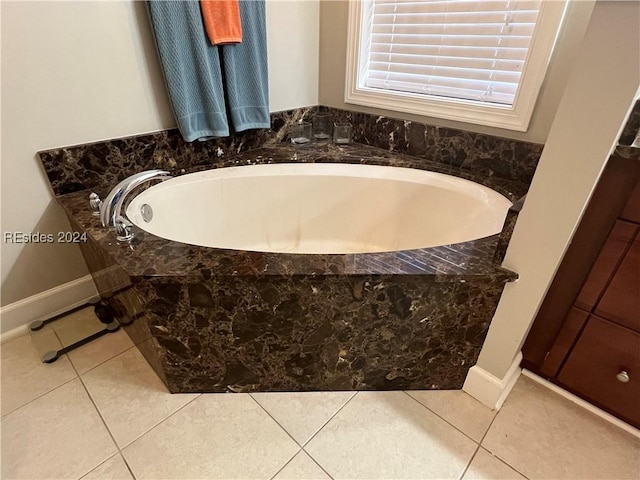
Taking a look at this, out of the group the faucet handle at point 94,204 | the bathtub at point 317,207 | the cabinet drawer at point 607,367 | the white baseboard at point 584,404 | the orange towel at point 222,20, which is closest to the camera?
the cabinet drawer at point 607,367

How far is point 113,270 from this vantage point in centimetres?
110

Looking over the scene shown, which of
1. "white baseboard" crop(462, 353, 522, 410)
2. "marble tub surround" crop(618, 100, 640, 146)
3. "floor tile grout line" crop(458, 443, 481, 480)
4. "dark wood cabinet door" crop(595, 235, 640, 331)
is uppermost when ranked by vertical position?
"marble tub surround" crop(618, 100, 640, 146)

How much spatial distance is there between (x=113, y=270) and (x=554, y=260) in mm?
1320

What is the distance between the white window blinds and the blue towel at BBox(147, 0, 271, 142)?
2.10 ft

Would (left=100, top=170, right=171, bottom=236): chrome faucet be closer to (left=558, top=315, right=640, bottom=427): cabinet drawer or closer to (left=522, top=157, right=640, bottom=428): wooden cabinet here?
(left=522, top=157, right=640, bottom=428): wooden cabinet

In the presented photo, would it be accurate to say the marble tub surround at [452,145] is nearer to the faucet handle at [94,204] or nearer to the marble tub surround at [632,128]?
the marble tub surround at [632,128]

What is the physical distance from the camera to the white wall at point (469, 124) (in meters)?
1.20

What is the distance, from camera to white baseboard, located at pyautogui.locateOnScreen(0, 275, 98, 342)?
4.69 ft

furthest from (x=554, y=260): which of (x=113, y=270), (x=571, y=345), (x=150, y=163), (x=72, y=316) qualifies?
(x=72, y=316)

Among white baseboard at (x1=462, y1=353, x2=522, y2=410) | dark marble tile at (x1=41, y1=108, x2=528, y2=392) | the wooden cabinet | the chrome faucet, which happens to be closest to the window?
dark marble tile at (x1=41, y1=108, x2=528, y2=392)

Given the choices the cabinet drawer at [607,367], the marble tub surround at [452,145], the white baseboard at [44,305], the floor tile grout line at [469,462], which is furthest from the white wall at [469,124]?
the white baseboard at [44,305]

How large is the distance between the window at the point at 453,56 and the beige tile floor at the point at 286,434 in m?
1.17

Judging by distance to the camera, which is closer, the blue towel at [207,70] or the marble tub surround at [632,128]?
the marble tub surround at [632,128]

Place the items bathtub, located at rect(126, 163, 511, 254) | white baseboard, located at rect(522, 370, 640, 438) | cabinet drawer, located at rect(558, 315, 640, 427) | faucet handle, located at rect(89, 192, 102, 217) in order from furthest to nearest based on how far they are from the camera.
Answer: bathtub, located at rect(126, 163, 511, 254) → faucet handle, located at rect(89, 192, 102, 217) → white baseboard, located at rect(522, 370, 640, 438) → cabinet drawer, located at rect(558, 315, 640, 427)
